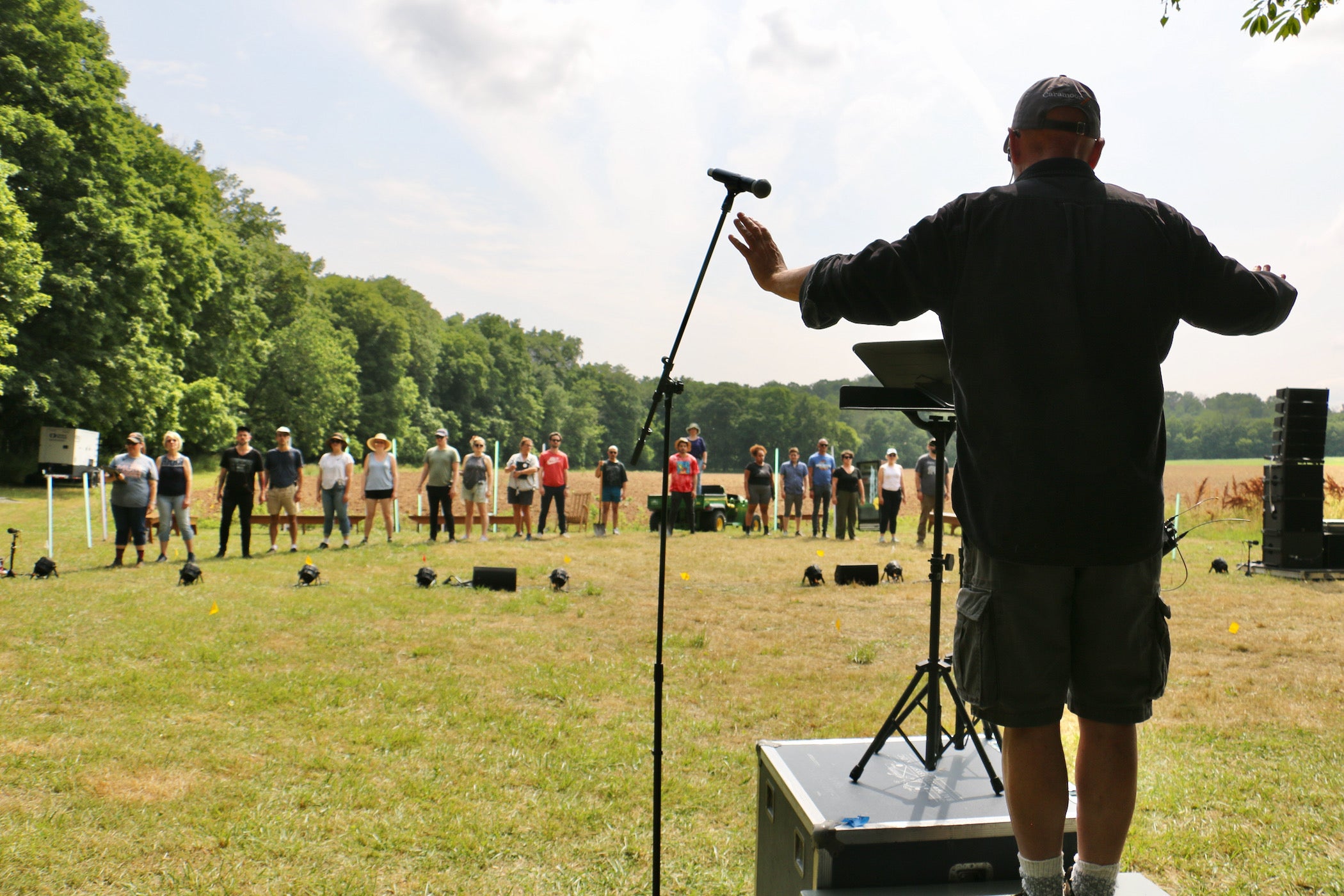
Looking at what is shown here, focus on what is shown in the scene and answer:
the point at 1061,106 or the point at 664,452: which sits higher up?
the point at 1061,106

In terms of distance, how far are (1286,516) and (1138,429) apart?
42.6 ft

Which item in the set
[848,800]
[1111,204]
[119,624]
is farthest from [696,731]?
[119,624]

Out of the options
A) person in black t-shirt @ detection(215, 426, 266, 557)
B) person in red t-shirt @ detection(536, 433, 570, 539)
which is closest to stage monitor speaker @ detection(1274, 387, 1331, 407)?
person in red t-shirt @ detection(536, 433, 570, 539)

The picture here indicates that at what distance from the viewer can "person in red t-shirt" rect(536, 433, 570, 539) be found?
15.6 meters

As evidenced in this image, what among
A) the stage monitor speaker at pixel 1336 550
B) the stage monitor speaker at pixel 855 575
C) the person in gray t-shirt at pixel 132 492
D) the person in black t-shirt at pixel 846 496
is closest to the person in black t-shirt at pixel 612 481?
the person in black t-shirt at pixel 846 496

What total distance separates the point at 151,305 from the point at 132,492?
20857 millimetres

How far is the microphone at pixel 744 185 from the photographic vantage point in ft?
8.58

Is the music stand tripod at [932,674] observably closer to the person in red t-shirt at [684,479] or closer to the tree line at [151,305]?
the tree line at [151,305]

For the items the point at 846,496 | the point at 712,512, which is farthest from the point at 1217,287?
the point at 712,512

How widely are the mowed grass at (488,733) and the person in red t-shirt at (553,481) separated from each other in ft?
20.6

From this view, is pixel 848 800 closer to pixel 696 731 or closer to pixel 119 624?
pixel 696 731

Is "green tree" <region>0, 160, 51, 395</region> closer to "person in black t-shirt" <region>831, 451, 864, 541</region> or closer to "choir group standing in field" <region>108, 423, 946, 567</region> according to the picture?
"choir group standing in field" <region>108, 423, 946, 567</region>

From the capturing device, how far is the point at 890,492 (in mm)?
15727

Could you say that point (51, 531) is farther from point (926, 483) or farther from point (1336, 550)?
point (1336, 550)
